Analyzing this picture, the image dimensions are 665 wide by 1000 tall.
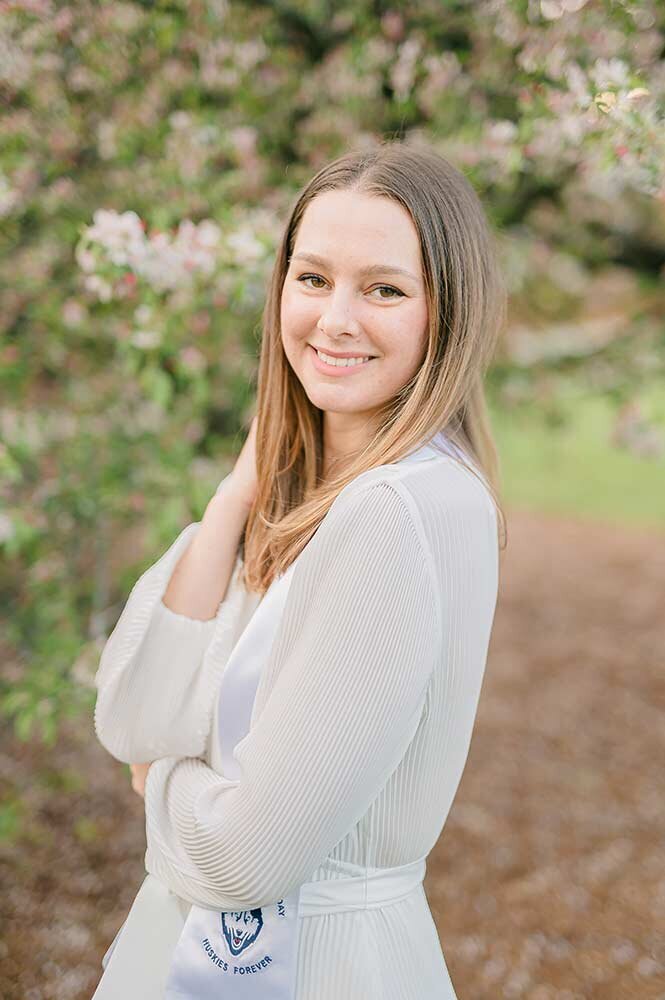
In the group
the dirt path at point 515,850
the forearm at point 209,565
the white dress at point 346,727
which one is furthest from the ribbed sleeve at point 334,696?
the dirt path at point 515,850

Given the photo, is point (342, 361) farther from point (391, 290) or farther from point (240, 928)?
point (240, 928)

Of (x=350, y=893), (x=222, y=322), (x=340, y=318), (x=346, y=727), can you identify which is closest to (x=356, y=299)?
(x=340, y=318)

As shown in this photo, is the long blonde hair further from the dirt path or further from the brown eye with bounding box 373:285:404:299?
the dirt path

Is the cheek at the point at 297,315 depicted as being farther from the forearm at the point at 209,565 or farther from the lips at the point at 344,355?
the forearm at the point at 209,565

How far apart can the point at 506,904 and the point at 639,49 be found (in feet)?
10.4

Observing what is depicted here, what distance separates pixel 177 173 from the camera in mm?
3178

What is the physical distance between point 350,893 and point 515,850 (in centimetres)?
331

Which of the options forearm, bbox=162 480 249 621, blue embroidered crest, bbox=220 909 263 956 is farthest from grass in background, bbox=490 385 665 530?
blue embroidered crest, bbox=220 909 263 956

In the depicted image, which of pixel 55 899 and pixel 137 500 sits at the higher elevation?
pixel 137 500

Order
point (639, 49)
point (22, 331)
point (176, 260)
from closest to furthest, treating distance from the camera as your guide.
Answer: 1. point (176, 260)
2. point (639, 49)
3. point (22, 331)

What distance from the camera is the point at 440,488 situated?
128 cm

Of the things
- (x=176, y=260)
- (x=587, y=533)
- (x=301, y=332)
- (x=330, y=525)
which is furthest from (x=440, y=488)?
(x=587, y=533)

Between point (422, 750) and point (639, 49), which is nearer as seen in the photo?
point (422, 750)

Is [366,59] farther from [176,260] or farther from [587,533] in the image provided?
[587,533]
